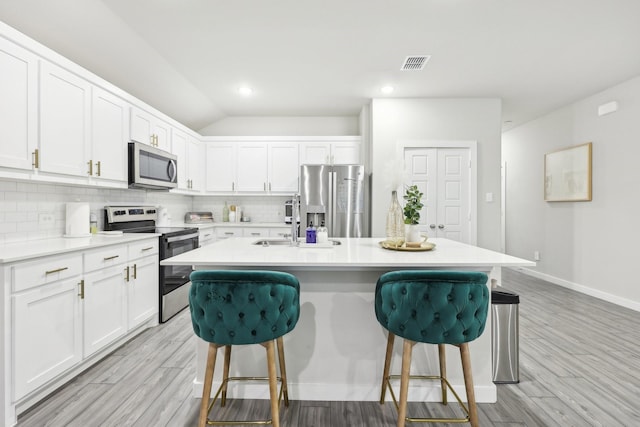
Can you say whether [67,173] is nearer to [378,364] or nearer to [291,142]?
[378,364]

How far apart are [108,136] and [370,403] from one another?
9.83 ft

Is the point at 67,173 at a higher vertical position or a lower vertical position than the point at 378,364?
higher

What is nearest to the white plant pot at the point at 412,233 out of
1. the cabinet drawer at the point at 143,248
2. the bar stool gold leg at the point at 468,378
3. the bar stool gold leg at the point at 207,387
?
the bar stool gold leg at the point at 468,378

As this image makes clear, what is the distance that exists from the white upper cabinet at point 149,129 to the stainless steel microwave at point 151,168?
0.12 meters

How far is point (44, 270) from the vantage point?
6.23 feet

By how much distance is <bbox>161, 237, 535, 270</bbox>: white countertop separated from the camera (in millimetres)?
1644

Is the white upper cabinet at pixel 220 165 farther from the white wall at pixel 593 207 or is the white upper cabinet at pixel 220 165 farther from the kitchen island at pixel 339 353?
the white wall at pixel 593 207

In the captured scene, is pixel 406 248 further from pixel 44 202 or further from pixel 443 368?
pixel 44 202

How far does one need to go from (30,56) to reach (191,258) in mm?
1781

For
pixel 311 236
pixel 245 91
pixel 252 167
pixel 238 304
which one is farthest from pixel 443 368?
pixel 252 167

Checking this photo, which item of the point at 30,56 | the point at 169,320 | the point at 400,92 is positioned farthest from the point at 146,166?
the point at 400,92

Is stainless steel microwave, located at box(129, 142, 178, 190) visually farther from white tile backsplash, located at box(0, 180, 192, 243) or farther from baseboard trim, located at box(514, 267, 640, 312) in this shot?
baseboard trim, located at box(514, 267, 640, 312)

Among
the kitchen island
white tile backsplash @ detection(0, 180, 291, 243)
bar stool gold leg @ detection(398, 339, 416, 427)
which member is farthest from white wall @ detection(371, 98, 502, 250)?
white tile backsplash @ detection(0, 180, 291, 243)

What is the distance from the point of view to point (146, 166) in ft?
11.0
